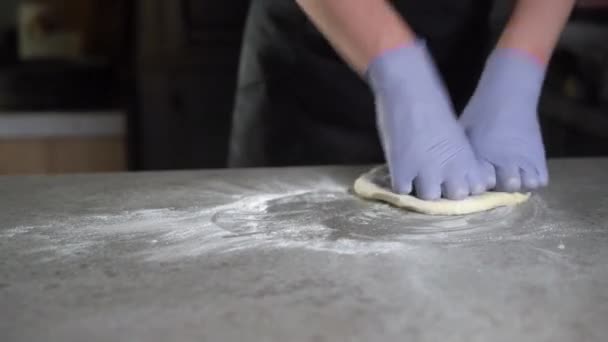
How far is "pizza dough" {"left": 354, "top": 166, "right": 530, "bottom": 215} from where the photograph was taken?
2.56 feet

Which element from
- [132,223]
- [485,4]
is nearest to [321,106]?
[485,4]

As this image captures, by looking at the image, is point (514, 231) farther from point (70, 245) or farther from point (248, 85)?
point (248, 85)

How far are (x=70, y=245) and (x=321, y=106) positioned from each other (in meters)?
0.57

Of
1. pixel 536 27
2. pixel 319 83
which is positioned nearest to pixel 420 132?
pixel 536 27

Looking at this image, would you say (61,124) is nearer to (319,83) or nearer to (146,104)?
(146,104)

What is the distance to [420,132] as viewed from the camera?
0.81 m

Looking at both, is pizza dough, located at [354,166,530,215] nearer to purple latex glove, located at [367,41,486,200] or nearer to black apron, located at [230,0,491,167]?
purple latex glove, located at [367,41,486,200]

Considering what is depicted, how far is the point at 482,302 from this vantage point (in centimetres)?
55

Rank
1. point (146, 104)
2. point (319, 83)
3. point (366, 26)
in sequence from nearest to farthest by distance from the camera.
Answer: point (366, 26)
point (319, 83)
point (146, 104)

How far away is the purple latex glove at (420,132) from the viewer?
80cm

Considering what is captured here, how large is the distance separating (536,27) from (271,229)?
393 millimetres

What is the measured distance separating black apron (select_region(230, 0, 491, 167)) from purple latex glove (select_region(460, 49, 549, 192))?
11.1 inches

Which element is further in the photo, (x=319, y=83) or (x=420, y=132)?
(x=319, y=83)

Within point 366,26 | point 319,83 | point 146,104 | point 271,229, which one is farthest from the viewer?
point 146,104
